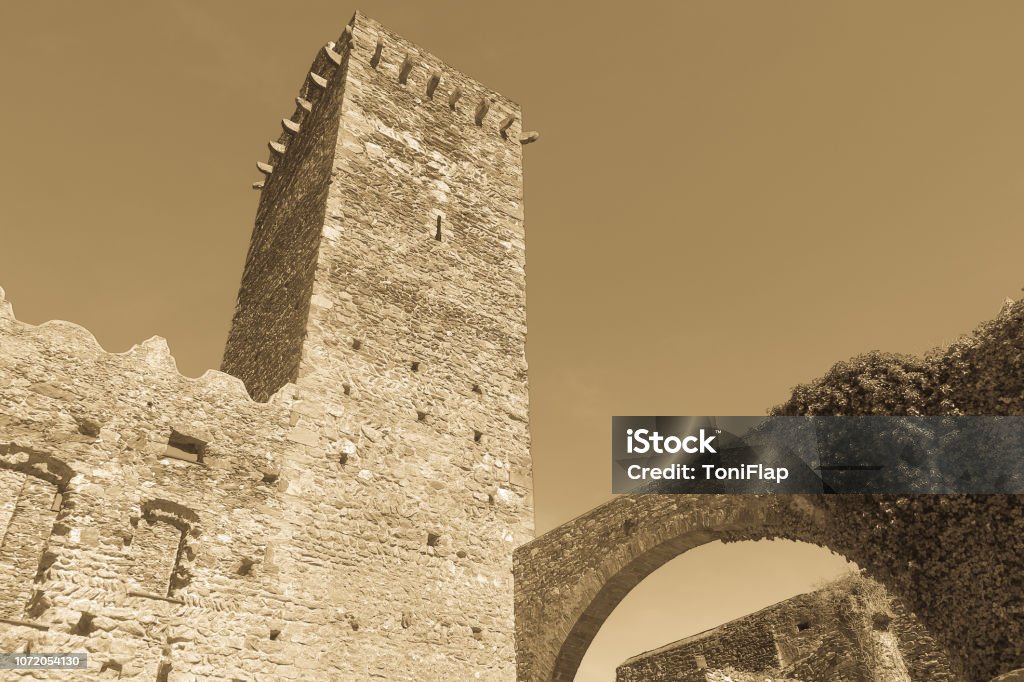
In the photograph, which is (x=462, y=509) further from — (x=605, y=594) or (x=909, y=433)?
(x=909, y=433)

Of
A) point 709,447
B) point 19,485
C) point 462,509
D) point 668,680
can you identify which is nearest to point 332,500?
point 462,509

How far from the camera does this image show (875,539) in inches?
309

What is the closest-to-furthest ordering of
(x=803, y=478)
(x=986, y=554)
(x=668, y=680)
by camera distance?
(x=986, y=554), (x=803, y=478), (x=668, y=680)

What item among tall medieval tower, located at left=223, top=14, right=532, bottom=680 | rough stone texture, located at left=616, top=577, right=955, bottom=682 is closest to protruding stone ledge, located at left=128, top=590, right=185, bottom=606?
tall medieval tower, located at left=223, top=14, right=532, bottom=680

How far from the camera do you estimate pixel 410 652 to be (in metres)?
9.27

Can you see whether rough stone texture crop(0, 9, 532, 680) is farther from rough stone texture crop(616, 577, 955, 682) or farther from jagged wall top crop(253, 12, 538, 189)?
rough stone texture crop(616, 577, 955, 682)

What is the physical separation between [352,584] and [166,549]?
2125 millimetres

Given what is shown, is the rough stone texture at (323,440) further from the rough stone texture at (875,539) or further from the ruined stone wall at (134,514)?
the rough stone texture at (875,539)

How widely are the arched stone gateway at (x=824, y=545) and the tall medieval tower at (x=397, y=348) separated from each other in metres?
0.73

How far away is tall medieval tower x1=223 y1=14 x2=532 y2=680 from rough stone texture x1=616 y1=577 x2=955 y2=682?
423 centimetres

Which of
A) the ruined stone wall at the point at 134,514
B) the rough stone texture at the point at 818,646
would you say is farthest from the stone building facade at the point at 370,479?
the rough stone texture at the point at 818,646

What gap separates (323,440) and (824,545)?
5870mm

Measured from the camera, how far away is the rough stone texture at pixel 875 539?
6.98m

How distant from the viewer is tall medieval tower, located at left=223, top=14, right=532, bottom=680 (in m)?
9.45
